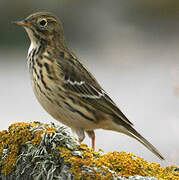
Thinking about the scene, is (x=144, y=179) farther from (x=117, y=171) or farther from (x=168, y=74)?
(x=168, y=74)

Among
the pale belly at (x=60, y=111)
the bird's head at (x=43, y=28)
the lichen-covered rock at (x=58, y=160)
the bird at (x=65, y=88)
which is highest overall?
the bird's head at (x=43, y=28)

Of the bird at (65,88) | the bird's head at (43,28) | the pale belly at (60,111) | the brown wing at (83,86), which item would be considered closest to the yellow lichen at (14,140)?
the pale belly at (60,111)

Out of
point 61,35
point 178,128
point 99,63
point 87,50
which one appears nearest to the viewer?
point 61,35

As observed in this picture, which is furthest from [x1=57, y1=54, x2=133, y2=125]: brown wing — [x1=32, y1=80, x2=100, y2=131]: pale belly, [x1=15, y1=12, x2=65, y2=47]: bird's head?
[x1=15, y1=12, x2=65, y2=47]: bird's head

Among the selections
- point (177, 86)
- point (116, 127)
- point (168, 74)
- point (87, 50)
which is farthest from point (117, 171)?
point (87, 50)

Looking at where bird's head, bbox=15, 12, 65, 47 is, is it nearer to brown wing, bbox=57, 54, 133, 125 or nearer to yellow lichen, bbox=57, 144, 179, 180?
brown wing, bbox=57, 54, 133, 125

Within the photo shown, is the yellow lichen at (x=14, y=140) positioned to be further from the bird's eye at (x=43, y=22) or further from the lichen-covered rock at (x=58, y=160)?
the bird's eye at (x=43, y=22)
